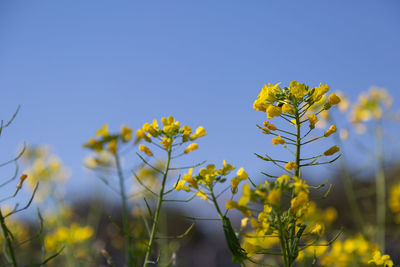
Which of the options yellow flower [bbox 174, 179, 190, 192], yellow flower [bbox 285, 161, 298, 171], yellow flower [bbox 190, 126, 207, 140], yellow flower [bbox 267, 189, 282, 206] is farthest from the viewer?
yellow flower [bbox 190, 126, 207, 140]

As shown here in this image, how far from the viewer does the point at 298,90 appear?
146 centimetres

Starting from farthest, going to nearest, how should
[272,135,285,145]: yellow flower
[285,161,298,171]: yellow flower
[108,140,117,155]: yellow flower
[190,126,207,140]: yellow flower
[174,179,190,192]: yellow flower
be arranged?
[108,140,117,155]: yellow flower → [190,126,207,140]: yellow flower → [174,179,190,192]: yellow flower → [272,135,285,145]: yellow flower → [285,161,298,171]: yellow flower

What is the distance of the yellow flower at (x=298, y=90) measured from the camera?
146 cm

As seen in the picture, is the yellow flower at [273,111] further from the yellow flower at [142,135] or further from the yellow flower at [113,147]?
the yellow flower at [113,147]

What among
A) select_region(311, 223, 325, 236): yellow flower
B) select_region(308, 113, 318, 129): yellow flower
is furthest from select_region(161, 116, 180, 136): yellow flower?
select_region(311, 223, 325, 236): yellow flower

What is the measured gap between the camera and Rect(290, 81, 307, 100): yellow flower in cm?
146

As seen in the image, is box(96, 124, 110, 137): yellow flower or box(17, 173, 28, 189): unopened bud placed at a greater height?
box(96, 124, 110, 137): yellow flower

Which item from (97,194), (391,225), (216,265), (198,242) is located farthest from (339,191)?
(97,194)

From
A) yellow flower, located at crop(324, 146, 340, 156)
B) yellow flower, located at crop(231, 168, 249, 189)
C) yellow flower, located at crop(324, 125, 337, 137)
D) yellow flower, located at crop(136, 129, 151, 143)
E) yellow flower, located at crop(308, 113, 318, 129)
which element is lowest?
yellow flower, located at crop(231, 168, 249, 189)

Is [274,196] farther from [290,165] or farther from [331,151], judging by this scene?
[331,151]

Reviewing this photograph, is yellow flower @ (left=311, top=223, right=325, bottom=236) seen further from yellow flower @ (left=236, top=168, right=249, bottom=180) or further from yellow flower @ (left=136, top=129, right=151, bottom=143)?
yellow flower @ (left=136, top=129, right=151, bottom=143)

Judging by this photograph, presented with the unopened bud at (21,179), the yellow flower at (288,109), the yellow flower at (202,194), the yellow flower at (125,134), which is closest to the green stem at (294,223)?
the yellow flower at (288,109)

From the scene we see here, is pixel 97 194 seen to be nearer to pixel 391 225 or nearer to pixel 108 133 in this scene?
pixel 108 133

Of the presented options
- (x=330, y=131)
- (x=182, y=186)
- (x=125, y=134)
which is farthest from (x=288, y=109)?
(x=125, y=134)
